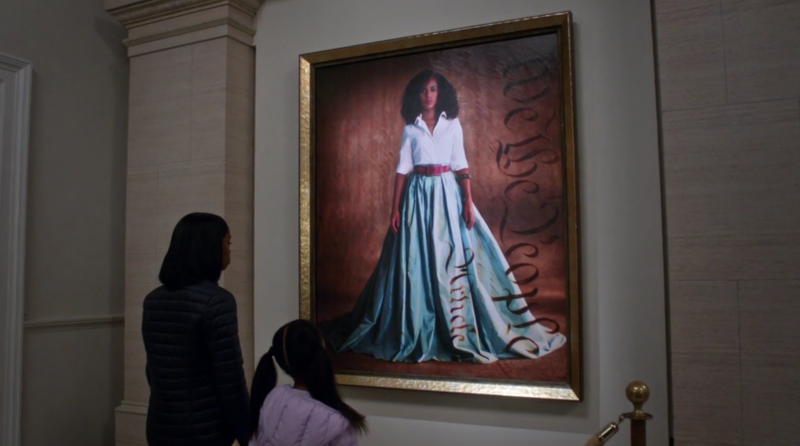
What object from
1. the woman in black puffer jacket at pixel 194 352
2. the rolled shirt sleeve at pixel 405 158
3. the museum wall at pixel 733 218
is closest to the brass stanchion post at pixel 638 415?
the museum wall at pixel 733 218

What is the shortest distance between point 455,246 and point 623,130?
1.05 meters

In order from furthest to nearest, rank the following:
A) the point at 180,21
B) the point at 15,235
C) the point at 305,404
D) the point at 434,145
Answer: the point at 180,21, the point at 15,235, the point at 434,145, the point at 305,404

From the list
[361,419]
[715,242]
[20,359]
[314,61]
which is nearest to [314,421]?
[361,419]

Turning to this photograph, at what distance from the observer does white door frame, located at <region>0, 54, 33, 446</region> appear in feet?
13.1

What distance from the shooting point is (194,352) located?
8.16 ft

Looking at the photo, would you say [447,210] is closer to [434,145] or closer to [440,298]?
[434,145]

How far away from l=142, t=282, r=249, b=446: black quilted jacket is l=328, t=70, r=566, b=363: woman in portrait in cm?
129

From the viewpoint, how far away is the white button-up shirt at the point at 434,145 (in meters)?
3.59

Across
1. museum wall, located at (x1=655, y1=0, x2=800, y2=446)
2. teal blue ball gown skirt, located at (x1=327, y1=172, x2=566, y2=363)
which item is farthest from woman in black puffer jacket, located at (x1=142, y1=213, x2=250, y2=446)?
museum wall, located at (x1=655, y1=0, x2=800, y2=446)

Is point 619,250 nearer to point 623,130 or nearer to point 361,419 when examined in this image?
point 623,130

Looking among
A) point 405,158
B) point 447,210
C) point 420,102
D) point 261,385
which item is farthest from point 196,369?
point 420,102

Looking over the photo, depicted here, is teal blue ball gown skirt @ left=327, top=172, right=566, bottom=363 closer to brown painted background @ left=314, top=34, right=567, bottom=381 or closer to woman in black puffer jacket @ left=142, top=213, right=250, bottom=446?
brown painted background @ left=314, top=34, right=567, bottom=381

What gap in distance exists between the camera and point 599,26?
3.38 m

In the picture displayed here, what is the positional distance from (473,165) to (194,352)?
5.83ft
